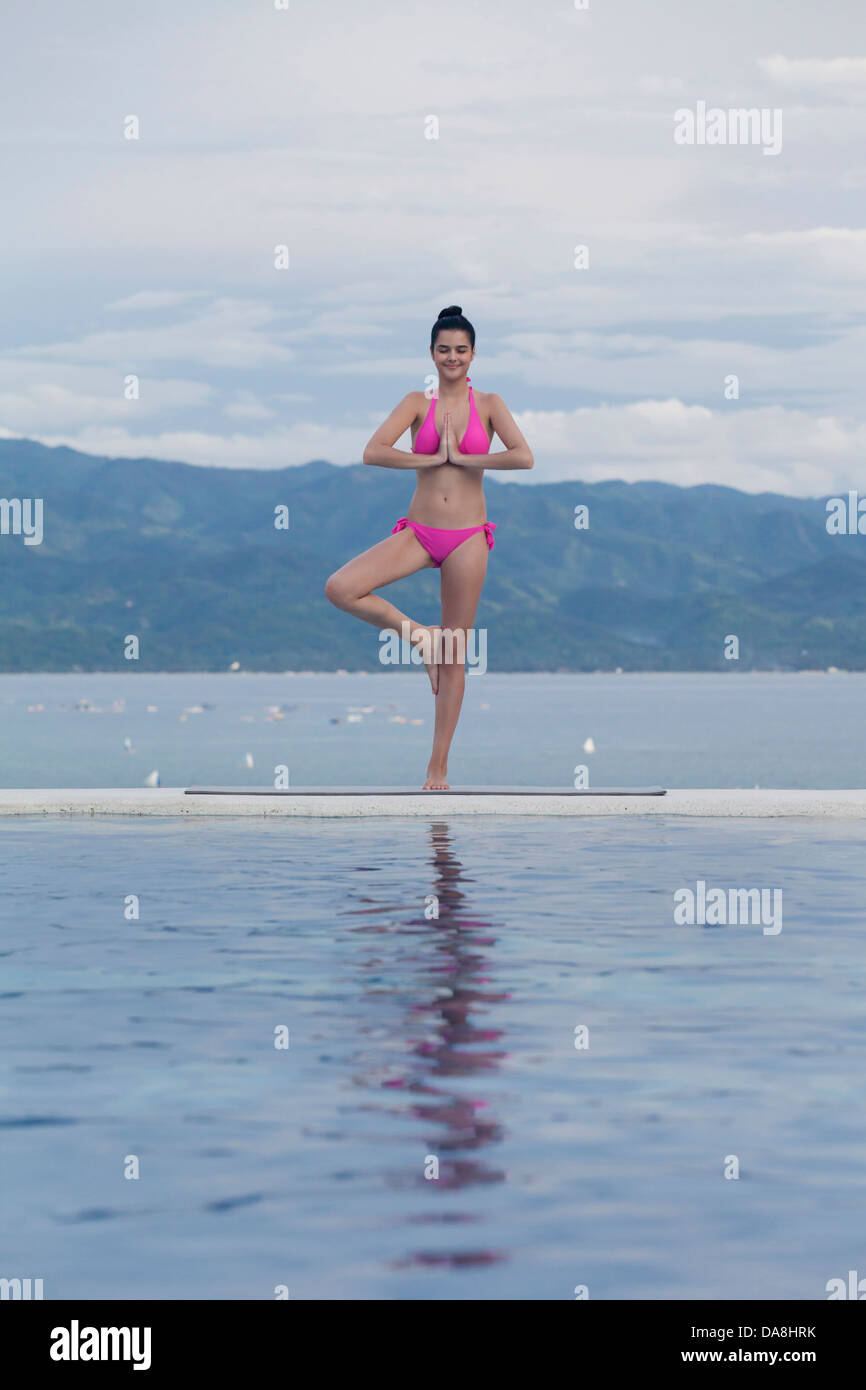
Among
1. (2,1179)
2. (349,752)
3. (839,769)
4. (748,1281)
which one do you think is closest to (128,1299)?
(2,1179)

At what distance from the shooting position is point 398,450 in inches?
620

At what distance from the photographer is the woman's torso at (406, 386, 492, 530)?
1599cm

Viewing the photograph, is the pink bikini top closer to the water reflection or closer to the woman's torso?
the woman's torso

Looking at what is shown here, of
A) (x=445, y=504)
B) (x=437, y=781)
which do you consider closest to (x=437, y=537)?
(x=445, y=504)

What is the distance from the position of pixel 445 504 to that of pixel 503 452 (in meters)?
0.76

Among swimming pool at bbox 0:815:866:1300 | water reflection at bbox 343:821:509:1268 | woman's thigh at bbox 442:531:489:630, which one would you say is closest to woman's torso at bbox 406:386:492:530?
woman's thigh at bbox 442:531:489:630

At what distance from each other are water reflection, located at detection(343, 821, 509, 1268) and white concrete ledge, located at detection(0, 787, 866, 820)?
524 centimetres

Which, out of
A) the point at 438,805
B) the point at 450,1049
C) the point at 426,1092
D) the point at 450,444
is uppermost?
the point at 450,444

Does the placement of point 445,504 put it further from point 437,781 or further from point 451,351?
point 437,781

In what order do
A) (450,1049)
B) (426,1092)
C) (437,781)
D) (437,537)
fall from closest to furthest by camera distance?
(426,1092) → (450,1049) → (437,537) → (437,781)

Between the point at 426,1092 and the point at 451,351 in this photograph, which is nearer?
the point at 426,1092

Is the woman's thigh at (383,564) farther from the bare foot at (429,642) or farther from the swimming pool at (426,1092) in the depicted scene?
the swimming pool at (426,1092)

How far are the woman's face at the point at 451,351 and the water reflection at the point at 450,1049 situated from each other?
6186mm
